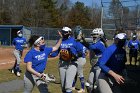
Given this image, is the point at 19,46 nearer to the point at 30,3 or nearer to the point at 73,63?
the point at 73,63

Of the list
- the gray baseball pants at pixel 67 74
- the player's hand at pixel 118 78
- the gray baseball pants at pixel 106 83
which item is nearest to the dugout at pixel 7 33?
the gray baseball pants at pixel 67 74

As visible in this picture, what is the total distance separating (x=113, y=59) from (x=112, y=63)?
0.31ft

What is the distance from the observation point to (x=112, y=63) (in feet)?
26.0

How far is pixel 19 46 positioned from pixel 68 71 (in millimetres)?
8242

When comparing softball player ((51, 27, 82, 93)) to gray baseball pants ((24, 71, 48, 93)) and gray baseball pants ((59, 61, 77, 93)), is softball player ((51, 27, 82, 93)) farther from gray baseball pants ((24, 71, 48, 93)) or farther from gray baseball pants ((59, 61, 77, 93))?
gray baseball pants ((24, 71, 48, 93))

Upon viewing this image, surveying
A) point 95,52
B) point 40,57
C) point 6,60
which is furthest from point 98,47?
point 6,60

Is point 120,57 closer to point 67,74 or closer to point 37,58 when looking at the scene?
point 37,58

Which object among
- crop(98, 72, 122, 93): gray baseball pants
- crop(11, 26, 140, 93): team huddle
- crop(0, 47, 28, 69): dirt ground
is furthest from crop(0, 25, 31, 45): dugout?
crop(98, 72, 122, 93): gray baseball pants

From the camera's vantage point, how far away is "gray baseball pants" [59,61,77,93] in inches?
409

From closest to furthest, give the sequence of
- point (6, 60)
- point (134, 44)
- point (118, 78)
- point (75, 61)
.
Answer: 1. point (118, 78)
2. point (75, 61)
3. point (134, 44)
4. point (6, 60)

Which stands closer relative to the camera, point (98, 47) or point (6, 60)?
point (98, 47)

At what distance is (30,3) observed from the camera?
77.6 m

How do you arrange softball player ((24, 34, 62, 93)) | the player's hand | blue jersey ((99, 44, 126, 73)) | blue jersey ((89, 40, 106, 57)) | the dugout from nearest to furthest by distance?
1. the player's hand
2. blue jersey ((99, 44, 126, 73))
3. softball player ((24, 34, 62, 93))
4. blue jersey ((89, 40, 106, 57))
5. the dugout

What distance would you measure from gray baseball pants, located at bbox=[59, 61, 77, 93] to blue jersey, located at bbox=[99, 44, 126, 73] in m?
2.56
